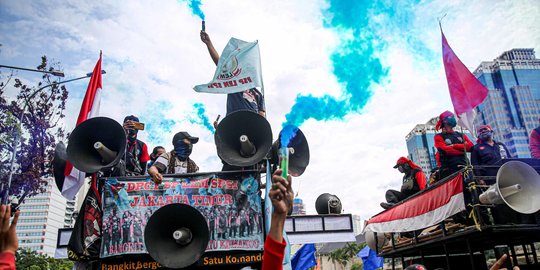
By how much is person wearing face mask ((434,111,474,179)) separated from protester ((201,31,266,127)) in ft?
10.7

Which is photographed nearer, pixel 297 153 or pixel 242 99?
pixel 297 153

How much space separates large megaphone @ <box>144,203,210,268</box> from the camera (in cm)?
424

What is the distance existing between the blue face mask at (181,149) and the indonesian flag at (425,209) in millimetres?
3910

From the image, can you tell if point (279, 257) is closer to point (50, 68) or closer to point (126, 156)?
point (126, 156)

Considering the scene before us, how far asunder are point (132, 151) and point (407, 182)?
532cm

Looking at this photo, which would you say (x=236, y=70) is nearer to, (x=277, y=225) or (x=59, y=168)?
(x=59, y=168)

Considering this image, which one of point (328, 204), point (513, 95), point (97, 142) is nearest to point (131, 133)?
point (97, 142)

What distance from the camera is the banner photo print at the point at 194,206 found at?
4953mm

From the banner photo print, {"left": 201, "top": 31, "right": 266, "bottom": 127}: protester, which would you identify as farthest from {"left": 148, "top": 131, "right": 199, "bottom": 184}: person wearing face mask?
{"left": 201, "top": 31, "right": 266, "bottom": 127}: protester

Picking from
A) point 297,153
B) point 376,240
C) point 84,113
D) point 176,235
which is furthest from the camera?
point 376,240

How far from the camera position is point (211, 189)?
17.0 feet

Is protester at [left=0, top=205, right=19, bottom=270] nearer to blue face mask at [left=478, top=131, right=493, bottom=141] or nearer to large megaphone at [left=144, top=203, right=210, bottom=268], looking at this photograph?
large megaphone at [left=144, top=203, right=210, bottom=268]

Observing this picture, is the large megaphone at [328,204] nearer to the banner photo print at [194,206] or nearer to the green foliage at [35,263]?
the banner photo print at [194,206]

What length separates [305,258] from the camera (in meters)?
13.2
